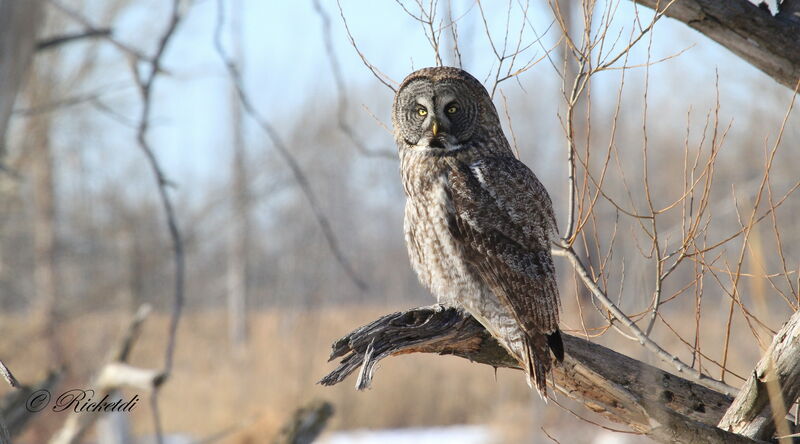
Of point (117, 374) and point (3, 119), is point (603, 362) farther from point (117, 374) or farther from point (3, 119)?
point (117, 374)

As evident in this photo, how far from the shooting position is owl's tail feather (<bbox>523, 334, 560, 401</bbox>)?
250 centimetres

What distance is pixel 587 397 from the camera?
2.50m

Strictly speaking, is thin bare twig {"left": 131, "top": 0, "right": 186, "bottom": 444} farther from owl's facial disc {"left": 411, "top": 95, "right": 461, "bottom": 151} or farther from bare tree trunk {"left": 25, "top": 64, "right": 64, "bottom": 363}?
bare tree trunk {"left": 25, "top": 64, "right": 64, "bottom": 363}

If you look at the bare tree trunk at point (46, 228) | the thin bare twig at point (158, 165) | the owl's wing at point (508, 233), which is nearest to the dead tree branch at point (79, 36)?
the thin bare twig at point (158, 165)

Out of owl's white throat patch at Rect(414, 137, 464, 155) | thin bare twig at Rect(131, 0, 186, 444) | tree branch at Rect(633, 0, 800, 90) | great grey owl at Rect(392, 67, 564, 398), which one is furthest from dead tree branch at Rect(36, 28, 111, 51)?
tree branch at Rect(633, 0, 800, 90)

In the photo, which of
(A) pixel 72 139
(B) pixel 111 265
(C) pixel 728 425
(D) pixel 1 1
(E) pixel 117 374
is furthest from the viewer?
(B) pixel 111 265

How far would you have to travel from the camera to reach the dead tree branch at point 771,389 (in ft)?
6.18

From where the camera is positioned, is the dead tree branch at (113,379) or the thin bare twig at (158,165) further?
the dead tree branch at (113,379)

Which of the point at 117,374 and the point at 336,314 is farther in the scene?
the point at 336,314

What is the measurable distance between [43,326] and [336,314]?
459cm

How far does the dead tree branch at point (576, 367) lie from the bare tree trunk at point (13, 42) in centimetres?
111

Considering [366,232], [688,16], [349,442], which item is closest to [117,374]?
[688,16]

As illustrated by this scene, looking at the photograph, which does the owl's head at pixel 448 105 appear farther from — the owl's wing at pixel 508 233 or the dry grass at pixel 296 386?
the dry grass at pixel 296 386

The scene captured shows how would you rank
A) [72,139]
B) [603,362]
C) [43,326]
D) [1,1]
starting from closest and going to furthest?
[1,1]
[603,362]
[43,326]
[72,139]
